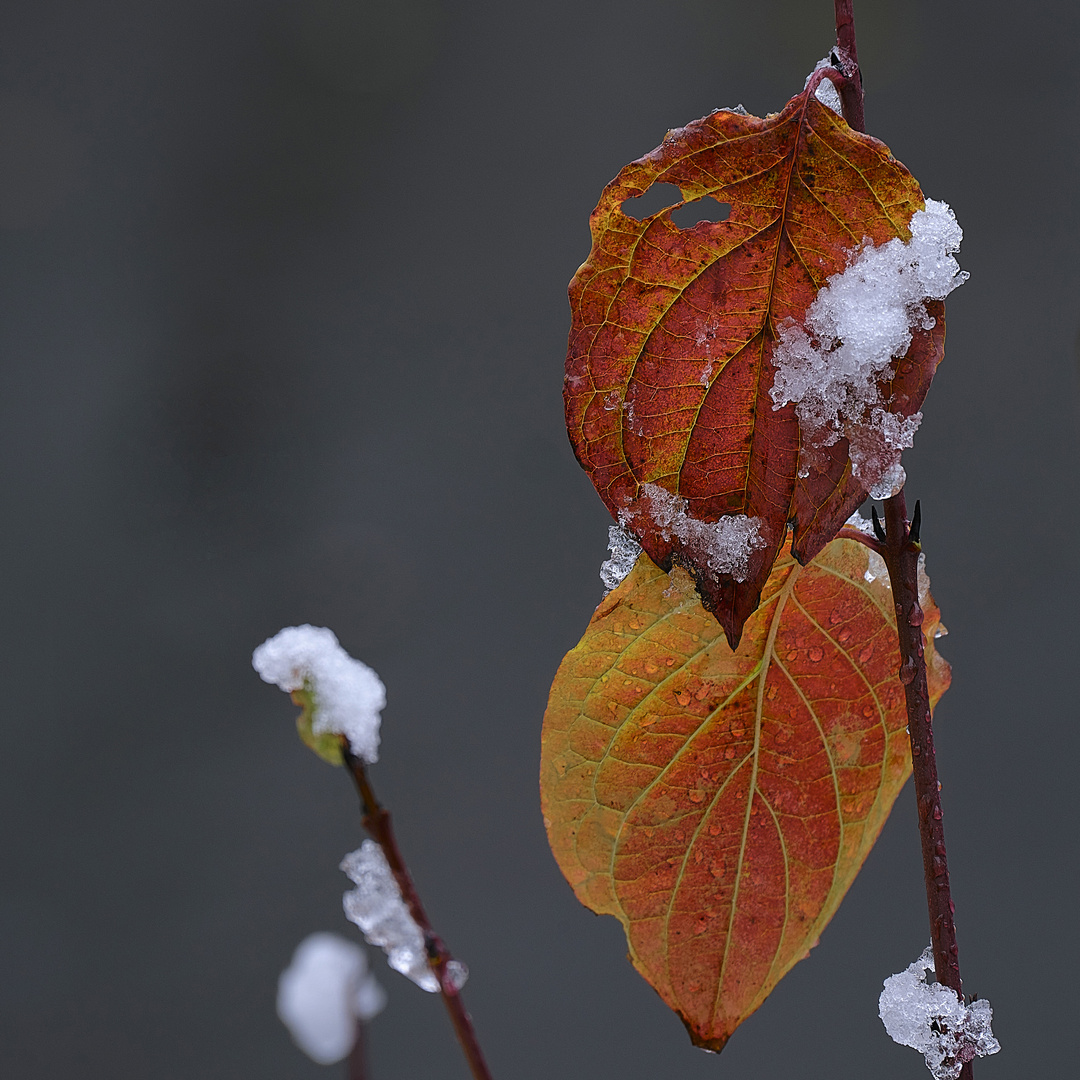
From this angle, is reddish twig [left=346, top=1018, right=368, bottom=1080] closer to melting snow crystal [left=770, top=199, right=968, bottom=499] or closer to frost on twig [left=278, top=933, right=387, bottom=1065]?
frost on twig [left=278, top=933, right=387, bottom=1065]

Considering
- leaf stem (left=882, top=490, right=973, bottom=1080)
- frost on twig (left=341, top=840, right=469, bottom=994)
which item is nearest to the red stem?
leaf stem (left=882, top=490, right=973, bottom=1080)

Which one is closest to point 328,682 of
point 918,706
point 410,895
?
point 410,895

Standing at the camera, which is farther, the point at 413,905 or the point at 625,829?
the point at 625,829

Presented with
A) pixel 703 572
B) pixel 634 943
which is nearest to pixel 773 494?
pixel 703 572

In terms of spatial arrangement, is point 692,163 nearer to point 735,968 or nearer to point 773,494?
point 773,494

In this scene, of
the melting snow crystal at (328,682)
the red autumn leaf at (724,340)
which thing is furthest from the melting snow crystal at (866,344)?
the melting snow crystal at (328,682)

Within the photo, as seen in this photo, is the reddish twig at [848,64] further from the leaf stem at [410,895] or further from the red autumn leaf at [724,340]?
the leaf stem at [410,895]
